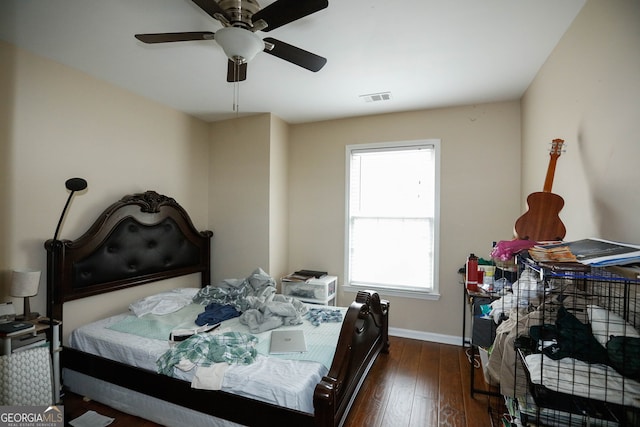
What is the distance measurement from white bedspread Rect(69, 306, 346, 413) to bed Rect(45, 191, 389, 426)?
0.14 ft

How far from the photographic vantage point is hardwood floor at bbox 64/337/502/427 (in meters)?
2.00

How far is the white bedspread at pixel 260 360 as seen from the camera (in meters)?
1.60

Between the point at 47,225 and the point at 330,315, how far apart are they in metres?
2.44

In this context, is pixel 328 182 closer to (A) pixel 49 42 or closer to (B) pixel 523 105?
(B) pixel 523 105

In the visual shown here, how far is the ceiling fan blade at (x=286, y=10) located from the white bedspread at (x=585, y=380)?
1.71 meters

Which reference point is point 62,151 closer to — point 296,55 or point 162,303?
point 162,303

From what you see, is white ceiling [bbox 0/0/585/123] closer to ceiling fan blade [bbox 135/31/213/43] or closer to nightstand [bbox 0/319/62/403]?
ceiling fan blade [bbox 135/31/213/43]

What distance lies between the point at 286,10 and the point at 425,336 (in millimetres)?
3359

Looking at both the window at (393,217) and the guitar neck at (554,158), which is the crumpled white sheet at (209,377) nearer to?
the window at (393,217)

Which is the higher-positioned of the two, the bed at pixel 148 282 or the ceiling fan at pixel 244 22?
the ceiling fan at pixel 244 22

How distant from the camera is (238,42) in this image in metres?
1.49

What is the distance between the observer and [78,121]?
250 centimetres

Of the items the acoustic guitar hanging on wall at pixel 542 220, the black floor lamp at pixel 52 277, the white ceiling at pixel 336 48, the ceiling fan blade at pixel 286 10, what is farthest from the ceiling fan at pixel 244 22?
the acoustic guitar hanging on wall at pixel 542 220

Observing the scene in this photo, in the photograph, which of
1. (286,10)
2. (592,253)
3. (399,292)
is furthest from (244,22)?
(399,292)
